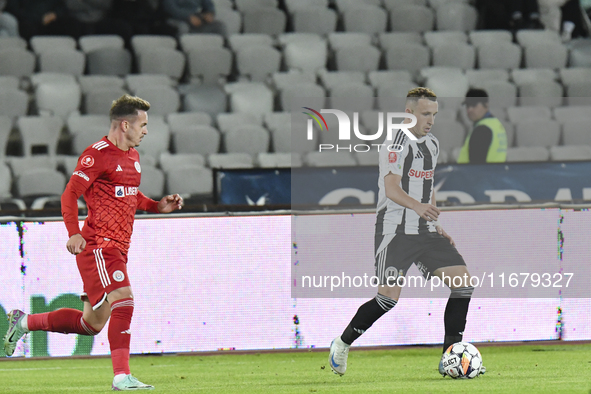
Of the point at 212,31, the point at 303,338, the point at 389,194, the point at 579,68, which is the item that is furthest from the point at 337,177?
the point at 579,68

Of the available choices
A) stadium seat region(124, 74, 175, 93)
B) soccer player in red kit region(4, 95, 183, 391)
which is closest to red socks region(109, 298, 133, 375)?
soccer player in red kit region(4, 95, 183, 391)

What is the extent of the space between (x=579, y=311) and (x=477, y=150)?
6.91ft

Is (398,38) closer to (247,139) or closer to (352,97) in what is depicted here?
(352,97)

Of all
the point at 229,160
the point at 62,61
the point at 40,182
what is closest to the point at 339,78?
the point at 229,160

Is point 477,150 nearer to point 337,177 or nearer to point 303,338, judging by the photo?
point 337,177

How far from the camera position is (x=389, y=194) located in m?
5.52

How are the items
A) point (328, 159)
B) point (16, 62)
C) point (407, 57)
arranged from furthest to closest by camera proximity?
1. point (407, 57)
2. point (16, 62)
3. point (328, 159)

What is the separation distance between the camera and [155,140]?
1002cm

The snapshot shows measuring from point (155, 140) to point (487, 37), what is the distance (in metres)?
5.63

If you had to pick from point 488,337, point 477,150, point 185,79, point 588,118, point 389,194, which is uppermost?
point 185,79

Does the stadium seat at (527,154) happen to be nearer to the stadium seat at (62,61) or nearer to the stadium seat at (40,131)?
the stadium seat at (40,131)

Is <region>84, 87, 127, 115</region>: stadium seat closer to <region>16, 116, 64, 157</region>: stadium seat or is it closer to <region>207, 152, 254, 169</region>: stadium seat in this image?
<region>16, 116, 64, 157</region>: stadium seat

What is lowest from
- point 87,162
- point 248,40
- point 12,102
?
point 87,162

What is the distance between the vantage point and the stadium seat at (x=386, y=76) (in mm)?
11477
